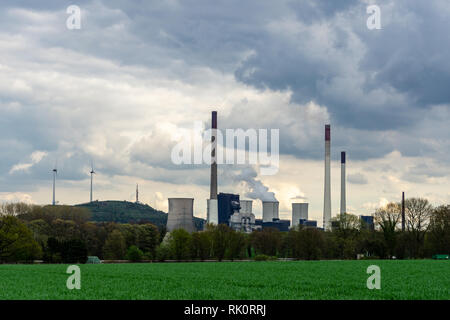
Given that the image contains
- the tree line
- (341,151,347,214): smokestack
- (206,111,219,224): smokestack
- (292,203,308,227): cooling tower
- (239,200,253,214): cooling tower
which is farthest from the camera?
(292,203,308,227): cooling tower

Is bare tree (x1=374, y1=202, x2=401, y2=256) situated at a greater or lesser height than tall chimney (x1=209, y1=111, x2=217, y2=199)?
lesser

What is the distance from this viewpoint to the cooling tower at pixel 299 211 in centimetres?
18773

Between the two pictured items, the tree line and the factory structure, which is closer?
the tree line

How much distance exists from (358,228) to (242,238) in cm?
2038

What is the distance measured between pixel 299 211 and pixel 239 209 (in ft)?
78.3

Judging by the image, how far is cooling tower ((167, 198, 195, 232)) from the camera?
4651 inches

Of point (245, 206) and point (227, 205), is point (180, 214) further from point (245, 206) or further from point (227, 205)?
point (245, 206)

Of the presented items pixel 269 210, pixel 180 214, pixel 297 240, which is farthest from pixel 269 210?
pixel 297 240

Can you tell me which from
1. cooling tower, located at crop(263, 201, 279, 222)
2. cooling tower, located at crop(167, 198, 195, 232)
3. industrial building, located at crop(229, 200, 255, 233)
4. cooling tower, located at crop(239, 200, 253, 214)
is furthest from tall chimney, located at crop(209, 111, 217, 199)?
cooling tower, located at crop(263, 201, 279, 222)

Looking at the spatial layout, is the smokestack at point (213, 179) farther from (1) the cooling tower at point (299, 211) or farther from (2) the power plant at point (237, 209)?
(1) the cooling tower at point (299, 211)

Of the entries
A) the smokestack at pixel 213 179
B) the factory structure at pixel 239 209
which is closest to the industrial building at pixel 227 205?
the factory structure at pixel 239 209

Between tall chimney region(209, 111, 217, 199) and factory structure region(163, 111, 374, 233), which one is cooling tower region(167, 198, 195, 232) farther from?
tall chimney region(209, 111, 217, 199)

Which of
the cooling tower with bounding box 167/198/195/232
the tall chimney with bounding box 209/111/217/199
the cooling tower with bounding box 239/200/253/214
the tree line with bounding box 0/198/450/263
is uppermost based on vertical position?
the tall chimney with bounding box 209/111/217/199
